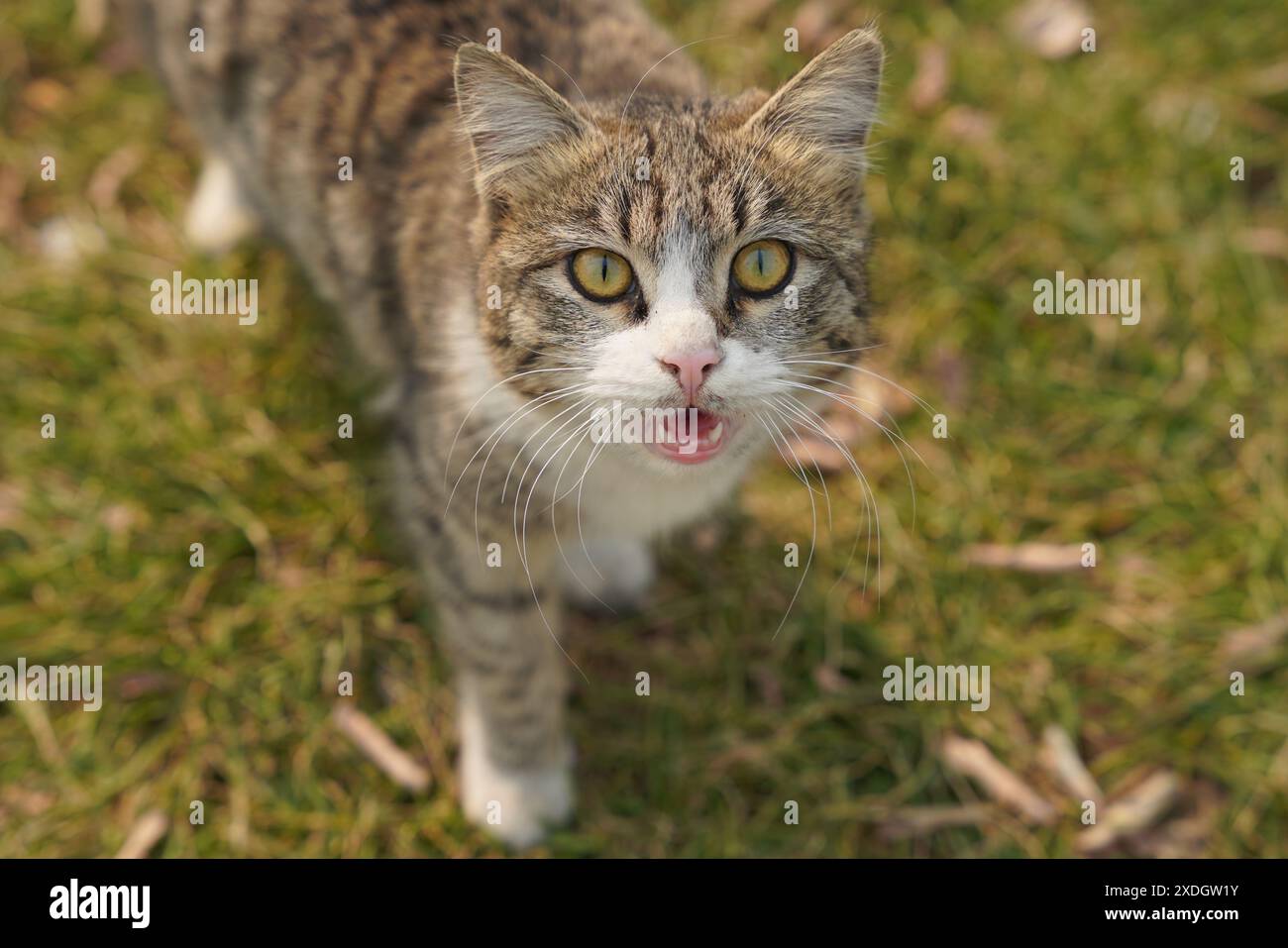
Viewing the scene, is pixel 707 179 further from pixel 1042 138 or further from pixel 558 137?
pixel 1042 138

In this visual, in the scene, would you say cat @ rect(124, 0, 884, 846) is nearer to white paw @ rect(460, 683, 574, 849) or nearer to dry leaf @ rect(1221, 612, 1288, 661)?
white paw @ rect(460, 683, 574, 849)

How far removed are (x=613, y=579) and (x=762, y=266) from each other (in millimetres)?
1480

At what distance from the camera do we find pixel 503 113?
217cm

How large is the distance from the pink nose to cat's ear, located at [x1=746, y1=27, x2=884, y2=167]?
52 centimetres

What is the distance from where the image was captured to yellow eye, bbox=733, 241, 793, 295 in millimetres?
2123

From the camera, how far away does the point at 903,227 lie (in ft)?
12.5

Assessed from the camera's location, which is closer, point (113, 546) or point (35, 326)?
point (113, 546)

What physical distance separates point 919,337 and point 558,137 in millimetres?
1923

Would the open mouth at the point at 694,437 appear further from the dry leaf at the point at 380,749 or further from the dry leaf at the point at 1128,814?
the dry leaf at the point at 1128,814
